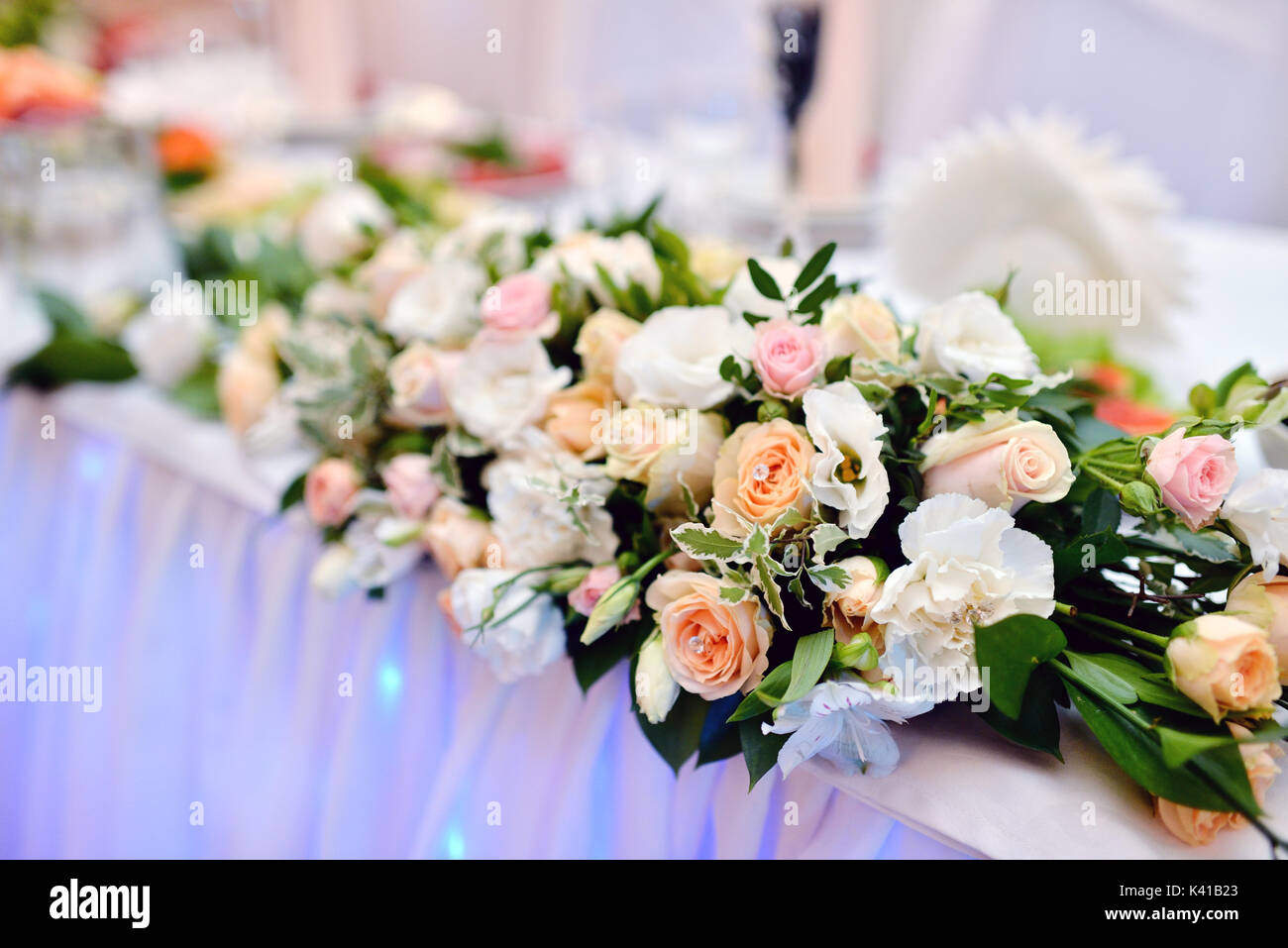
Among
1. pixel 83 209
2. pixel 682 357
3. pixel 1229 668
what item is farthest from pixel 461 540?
pixel 83 209

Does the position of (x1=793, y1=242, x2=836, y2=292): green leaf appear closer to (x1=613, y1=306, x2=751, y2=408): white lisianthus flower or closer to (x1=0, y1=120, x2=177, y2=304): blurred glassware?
(x1=613, y1=306, x2=751, y2=408): white lisianthus flower

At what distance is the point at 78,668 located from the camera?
1.02m

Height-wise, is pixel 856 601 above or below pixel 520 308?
below

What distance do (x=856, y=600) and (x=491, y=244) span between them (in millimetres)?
453

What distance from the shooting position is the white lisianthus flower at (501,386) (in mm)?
599

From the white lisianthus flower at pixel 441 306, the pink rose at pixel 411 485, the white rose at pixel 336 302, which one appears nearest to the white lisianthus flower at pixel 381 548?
the pink rose at pixel 411 485

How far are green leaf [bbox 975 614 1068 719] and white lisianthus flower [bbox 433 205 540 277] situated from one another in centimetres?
48

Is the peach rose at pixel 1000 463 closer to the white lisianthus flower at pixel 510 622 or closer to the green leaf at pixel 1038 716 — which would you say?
the green leaf at pixel 1038 716

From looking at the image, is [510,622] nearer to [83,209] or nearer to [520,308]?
[520,308]

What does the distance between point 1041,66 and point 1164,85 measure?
325 millimetres

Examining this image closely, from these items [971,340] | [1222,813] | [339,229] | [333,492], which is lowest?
[1222,813]

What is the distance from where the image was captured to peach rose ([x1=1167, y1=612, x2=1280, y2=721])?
40 centimetres

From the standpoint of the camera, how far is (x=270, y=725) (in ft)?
2.87

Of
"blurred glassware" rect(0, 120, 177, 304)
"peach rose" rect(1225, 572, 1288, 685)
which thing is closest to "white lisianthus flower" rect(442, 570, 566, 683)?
"peach rose" rect(1225, 572, 1288, 685)
